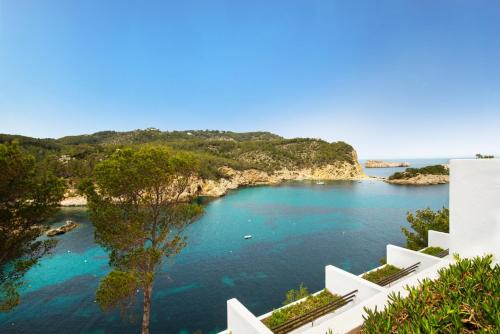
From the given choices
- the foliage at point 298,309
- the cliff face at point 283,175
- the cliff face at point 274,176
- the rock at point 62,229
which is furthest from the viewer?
the cliff face at point 283,175

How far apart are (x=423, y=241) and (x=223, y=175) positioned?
55.6m

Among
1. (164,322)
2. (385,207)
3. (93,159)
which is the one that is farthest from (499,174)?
(93,159)

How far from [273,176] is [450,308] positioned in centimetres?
7811

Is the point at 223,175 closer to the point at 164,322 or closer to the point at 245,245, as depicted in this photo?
the point at 245,245

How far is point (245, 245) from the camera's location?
1034 inches

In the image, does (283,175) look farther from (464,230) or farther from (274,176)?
(464,230)

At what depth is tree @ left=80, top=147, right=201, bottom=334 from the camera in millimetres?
9484

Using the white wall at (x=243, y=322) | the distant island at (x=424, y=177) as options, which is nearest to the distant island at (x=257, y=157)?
the distant island at (x=424, y=177)

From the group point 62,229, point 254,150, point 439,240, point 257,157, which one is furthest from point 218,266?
point 254,150

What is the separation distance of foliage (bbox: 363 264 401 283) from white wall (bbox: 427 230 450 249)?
134 inches

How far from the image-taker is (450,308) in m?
3.74

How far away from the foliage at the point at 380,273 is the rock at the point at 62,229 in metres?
35.4

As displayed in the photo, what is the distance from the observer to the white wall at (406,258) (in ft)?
30.5

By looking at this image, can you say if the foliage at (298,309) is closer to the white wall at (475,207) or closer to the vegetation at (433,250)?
the white wall at (475,207)
